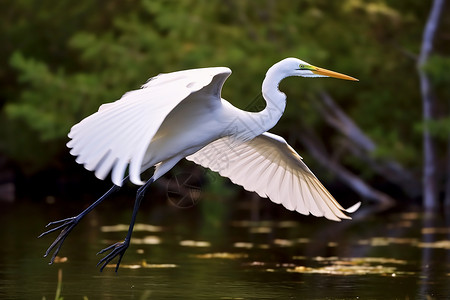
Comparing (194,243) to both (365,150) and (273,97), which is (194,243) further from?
(365,150)

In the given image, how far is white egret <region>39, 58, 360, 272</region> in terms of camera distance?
5.50 metres

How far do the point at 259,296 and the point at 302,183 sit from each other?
60.1 inches

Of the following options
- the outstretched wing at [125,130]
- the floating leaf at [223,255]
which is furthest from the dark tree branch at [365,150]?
the outstretched wing at [125,130]

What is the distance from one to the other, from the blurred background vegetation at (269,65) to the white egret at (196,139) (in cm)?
1008

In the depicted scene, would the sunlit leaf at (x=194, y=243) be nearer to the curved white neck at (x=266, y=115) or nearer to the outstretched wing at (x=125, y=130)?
the curved white neck at (x=266, y=115)

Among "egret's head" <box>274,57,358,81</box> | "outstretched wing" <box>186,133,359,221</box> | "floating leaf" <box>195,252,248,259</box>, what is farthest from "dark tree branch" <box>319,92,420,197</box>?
"egret's head" <box>274,57,358,81</box>

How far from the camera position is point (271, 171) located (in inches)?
322

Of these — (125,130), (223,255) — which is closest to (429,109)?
(223,255)

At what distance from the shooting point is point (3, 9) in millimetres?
23281

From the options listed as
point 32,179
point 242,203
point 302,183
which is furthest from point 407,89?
point 302,183

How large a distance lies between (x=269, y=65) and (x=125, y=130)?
42.4 feet

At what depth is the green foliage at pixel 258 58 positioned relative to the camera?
18.9 meters

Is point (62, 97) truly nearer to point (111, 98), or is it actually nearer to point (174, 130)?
point (111, 98)

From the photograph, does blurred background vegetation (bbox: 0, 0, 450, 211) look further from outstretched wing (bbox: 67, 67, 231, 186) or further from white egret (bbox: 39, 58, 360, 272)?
outstretched wing (bbox: 67, 67, 231, 186)
